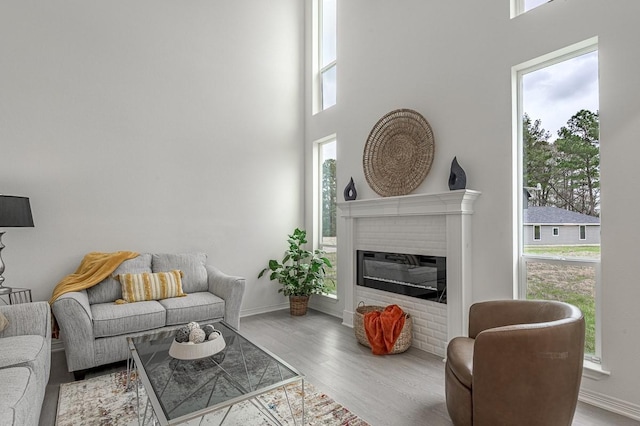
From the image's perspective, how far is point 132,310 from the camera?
3051 mm

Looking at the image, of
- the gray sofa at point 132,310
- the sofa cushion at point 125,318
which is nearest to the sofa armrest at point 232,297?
the gray sofa at point 132,310

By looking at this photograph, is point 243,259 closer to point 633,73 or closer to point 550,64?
point 550,64

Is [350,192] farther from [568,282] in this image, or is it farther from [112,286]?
[112,286]

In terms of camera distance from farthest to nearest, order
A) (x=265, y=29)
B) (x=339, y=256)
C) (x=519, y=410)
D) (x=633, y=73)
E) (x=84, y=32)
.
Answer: (x=265, y=29) < (x=339, y=256) < (x=84, y=32) < (x=633, y=73) < (x=519, y=410)

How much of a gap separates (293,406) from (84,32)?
4.08 meters

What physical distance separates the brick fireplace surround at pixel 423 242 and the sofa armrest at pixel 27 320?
2821mm

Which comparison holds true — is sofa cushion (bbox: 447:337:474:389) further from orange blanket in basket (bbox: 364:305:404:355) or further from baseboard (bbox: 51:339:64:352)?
baseboard (bbox: 51:339:64:352)

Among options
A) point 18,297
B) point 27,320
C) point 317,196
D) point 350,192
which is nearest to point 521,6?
point 350,192

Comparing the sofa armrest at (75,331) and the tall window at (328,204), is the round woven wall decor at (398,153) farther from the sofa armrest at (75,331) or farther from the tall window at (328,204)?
the sofa armrest at (75,331)

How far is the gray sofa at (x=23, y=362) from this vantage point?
156 centimetres

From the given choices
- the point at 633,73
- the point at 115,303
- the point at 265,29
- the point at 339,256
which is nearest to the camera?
the point at 633,73

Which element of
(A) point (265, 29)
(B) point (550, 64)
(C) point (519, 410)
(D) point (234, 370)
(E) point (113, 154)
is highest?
(A) point (265, 29)

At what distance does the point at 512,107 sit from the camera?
2.81 metres

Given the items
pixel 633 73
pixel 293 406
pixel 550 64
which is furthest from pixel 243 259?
pixel 633 73
